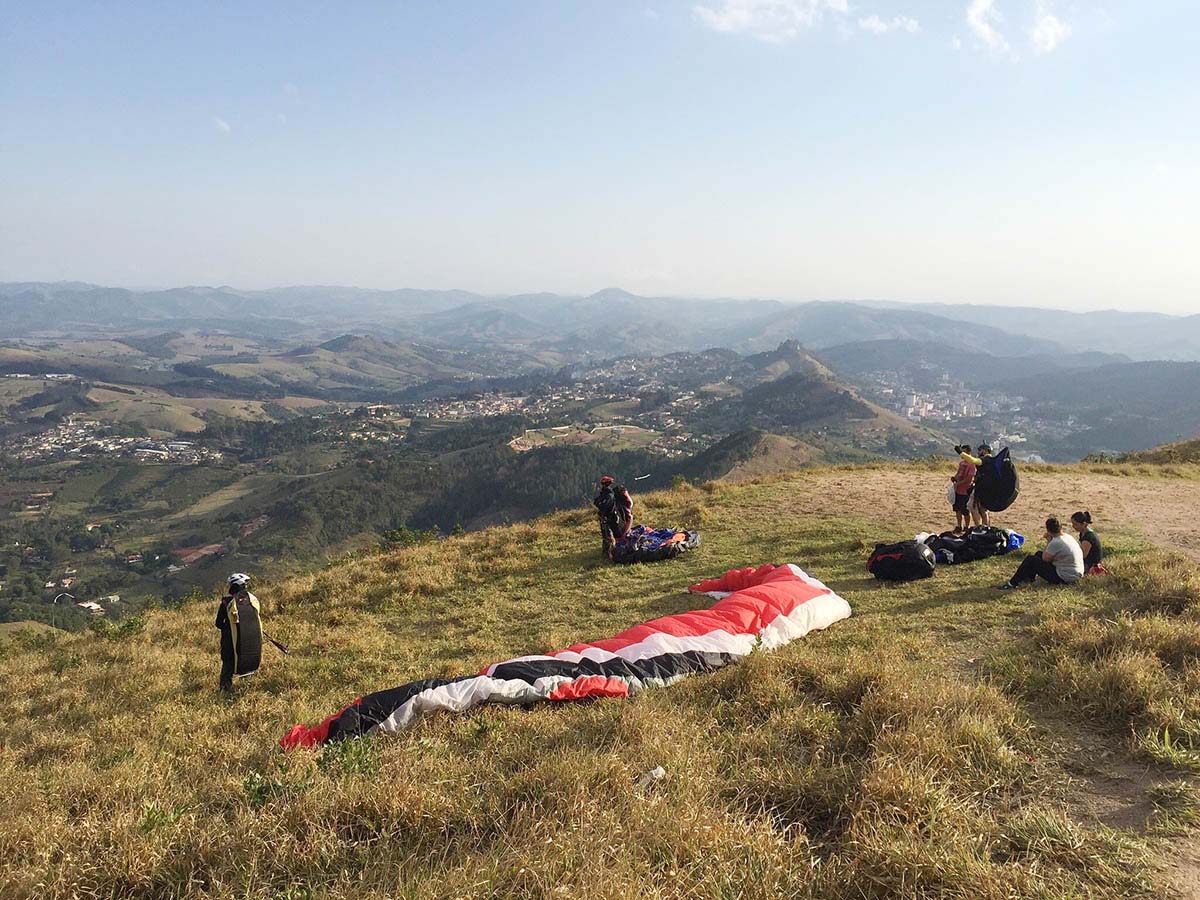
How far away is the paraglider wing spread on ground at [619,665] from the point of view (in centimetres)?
540

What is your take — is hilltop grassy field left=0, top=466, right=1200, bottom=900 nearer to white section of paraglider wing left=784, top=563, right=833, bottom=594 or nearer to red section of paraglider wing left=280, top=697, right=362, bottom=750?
red section of paraglider wing left=280, top=697, right=362, bottom=750

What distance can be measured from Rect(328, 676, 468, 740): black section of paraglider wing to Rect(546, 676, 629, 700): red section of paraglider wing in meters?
1.26

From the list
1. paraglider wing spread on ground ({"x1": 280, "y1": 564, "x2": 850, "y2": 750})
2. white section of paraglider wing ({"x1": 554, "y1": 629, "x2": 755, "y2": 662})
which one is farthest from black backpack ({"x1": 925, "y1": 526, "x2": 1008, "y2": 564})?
white section of paraglider wing ({"x1": 554, "y1": 629, "x2": 755, "y2": 662})

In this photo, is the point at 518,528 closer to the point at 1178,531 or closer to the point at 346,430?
the point at 1178,531

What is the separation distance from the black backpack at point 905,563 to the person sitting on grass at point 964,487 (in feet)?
9.01

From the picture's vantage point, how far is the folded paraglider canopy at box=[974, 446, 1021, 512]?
11.6 metres

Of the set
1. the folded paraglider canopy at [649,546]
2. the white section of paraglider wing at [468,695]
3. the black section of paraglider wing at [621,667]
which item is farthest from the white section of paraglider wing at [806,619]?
the folded paraglider canopy at [649,546]

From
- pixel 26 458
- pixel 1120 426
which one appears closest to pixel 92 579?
pixel 26 458

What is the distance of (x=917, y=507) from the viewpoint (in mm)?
15812

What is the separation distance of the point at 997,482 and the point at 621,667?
1017 centimetres

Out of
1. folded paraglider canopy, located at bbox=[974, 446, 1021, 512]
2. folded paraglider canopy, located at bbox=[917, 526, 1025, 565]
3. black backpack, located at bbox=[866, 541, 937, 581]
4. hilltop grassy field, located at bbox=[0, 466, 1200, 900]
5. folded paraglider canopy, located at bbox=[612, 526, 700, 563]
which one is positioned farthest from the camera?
folded paraglider canopy, located at bbox=[612, 526, 700, 563]

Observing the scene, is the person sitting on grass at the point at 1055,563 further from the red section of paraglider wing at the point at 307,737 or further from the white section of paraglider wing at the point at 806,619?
the red section of paraglider wing at the point at 307,737

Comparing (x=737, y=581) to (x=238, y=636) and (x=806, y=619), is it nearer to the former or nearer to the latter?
(x=806, y=619)

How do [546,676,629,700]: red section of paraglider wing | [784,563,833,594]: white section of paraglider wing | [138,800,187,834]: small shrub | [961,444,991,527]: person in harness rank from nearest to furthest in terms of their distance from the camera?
[138,800,187,834]: small shrub < [546,676,629,700]: red section of paraglider wing < [784,563,833,594]: white section of paraglider wing < [961,444,991,527]: person in harness
